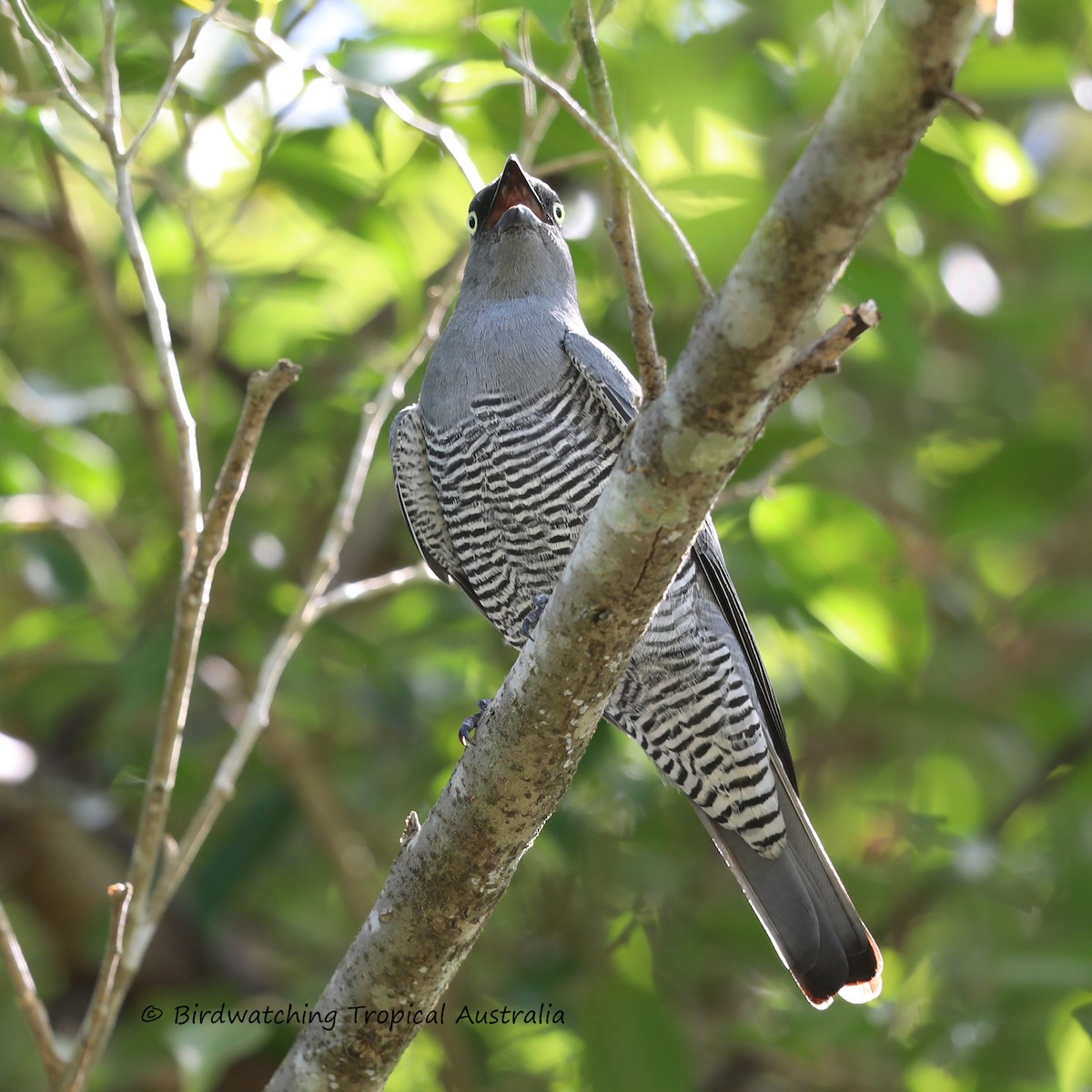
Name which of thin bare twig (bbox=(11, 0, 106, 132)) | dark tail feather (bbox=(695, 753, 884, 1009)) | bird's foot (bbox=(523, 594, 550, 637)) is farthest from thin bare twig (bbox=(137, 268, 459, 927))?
dark tail feather (bbox=(695, 753, 884, 1009))

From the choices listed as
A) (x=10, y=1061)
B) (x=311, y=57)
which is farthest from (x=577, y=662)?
(x=10, y=1061)

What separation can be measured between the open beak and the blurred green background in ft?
0.59

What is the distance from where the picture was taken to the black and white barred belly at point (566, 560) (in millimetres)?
3898

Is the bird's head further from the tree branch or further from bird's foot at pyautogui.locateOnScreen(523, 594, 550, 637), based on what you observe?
the tree branch

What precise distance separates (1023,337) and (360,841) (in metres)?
3.26

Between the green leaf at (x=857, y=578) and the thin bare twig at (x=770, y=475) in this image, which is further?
the green leaf at (x=857, y=578)

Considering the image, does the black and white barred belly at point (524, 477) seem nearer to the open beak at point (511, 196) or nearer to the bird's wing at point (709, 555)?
the bird's wing at point (709, 555)

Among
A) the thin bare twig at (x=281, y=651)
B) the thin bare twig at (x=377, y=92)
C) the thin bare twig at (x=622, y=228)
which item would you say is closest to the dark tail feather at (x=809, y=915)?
the thin bare twig at (x=281, y=651)

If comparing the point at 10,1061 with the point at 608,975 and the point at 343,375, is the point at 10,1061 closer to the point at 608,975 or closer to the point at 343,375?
the point at 608,975

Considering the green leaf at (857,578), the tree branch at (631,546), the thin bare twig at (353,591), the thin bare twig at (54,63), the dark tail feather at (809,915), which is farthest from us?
the dark tail feather at (809,915)

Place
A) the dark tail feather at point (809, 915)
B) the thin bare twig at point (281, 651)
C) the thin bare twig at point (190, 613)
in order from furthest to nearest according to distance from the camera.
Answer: the dark tail feather at point (809, 915)
the thin bare twig at point (281, 651)
the thin bare twig at point (190, 613)

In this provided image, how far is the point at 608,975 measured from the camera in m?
4.07

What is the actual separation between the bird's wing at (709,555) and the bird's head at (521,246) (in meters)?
0.53

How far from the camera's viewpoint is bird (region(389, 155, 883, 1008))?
12.7ft
